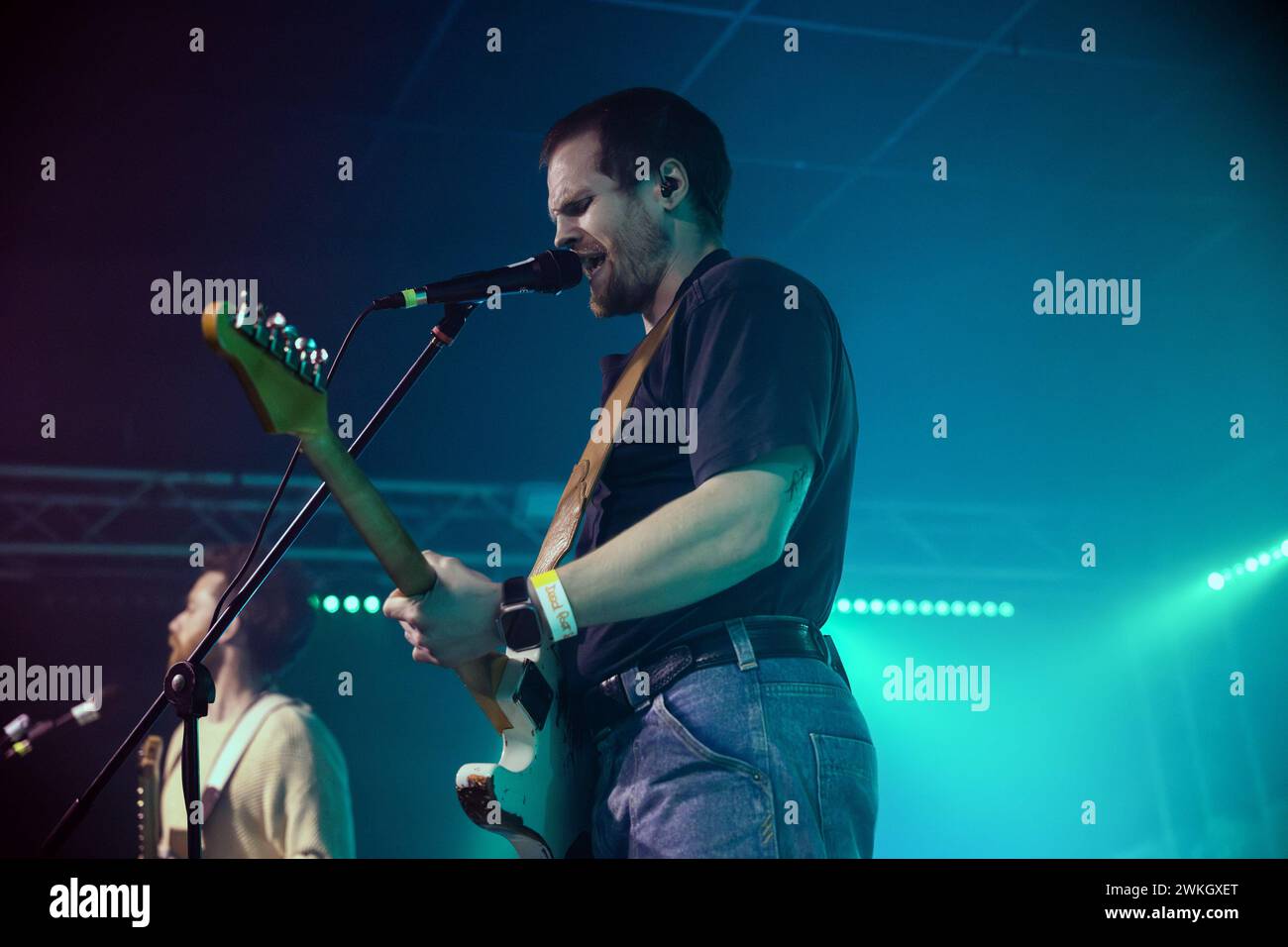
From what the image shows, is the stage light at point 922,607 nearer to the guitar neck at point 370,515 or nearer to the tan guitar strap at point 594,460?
the tan guitar strap at point 594,460

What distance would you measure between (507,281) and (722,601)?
2.54 ft

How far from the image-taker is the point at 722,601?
178 centimetres

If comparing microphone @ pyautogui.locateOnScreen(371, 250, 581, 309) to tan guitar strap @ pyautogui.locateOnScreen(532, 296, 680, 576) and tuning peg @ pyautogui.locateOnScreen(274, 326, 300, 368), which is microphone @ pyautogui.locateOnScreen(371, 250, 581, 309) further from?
tuning peg @ pyautogui.locateOnScreen(274, 326, 300, 368)

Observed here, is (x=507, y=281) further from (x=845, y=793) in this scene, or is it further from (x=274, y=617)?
(x=274, y=617)

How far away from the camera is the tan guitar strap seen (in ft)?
6.52

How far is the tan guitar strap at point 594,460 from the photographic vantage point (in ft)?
6.52

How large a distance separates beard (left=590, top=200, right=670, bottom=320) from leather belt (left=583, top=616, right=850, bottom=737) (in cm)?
70

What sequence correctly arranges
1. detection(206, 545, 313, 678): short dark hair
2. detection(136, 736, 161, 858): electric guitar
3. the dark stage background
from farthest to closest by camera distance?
the dark stage background → detection(206, 545, 313, 678): short dark hair → detection(136, 736, 161, 858): electric guitar

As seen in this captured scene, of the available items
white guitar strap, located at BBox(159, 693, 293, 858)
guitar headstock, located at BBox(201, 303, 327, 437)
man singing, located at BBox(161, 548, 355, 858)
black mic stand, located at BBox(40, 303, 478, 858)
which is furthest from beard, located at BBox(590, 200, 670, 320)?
white guitar strap, located at BBox(159, 693, 293, 858)

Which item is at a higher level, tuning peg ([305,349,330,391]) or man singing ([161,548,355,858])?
tuning peg ([305,349,330,391])


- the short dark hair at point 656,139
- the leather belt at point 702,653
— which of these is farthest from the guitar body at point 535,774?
the short dark hair at point 656,139

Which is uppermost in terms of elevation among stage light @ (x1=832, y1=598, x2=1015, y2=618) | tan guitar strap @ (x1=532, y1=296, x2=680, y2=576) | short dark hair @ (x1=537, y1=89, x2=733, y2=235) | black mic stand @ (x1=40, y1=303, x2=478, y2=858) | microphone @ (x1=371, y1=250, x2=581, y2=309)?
short dark hair @ (x1=537, y1=89, x2=733, y2=235)

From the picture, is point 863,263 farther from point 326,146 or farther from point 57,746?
point 57,746

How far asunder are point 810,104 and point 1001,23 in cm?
79
